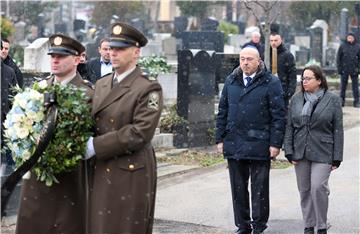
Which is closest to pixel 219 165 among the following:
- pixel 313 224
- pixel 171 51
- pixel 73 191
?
pixel 313 224

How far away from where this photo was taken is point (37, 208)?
630 cm

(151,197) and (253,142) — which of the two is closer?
(151,197)

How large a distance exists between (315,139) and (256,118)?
597mm

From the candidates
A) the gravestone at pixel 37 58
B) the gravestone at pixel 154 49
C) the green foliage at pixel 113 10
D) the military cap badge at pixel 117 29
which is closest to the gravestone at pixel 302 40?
the gravestone at pixel 154 49

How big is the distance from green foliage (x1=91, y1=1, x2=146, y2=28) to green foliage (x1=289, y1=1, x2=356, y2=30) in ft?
32.0

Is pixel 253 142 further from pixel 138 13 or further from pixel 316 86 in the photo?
pixel 138 13

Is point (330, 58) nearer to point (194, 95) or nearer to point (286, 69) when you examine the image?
point (194, 95)

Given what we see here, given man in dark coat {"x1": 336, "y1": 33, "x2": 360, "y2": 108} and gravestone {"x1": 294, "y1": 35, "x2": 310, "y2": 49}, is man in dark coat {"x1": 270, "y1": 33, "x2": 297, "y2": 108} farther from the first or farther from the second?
gravestone {"x1": 294, "y1": 35, "x2": 310, "y2": 49}

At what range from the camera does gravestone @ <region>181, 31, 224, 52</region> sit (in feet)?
85.8

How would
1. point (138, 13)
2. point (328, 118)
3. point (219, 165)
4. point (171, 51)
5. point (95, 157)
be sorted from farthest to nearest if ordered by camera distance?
point (138, 13)
point (171, 51)
point (219, 165)
point (328, 118)
point (95, 157)

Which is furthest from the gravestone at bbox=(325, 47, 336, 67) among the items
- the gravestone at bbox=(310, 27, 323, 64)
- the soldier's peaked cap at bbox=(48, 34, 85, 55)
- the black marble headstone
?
the soldier's peaked cap at bbox=(48, 34, 85, 55)

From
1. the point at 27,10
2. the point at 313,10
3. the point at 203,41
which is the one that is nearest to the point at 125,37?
the point at 203,41

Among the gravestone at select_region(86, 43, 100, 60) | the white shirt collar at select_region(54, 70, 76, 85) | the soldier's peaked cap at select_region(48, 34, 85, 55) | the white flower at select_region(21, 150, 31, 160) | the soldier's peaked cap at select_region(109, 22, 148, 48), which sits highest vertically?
the soldier's peaked cap at select_region(109, 22, 148, 48)

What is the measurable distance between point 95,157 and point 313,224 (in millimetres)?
3440
